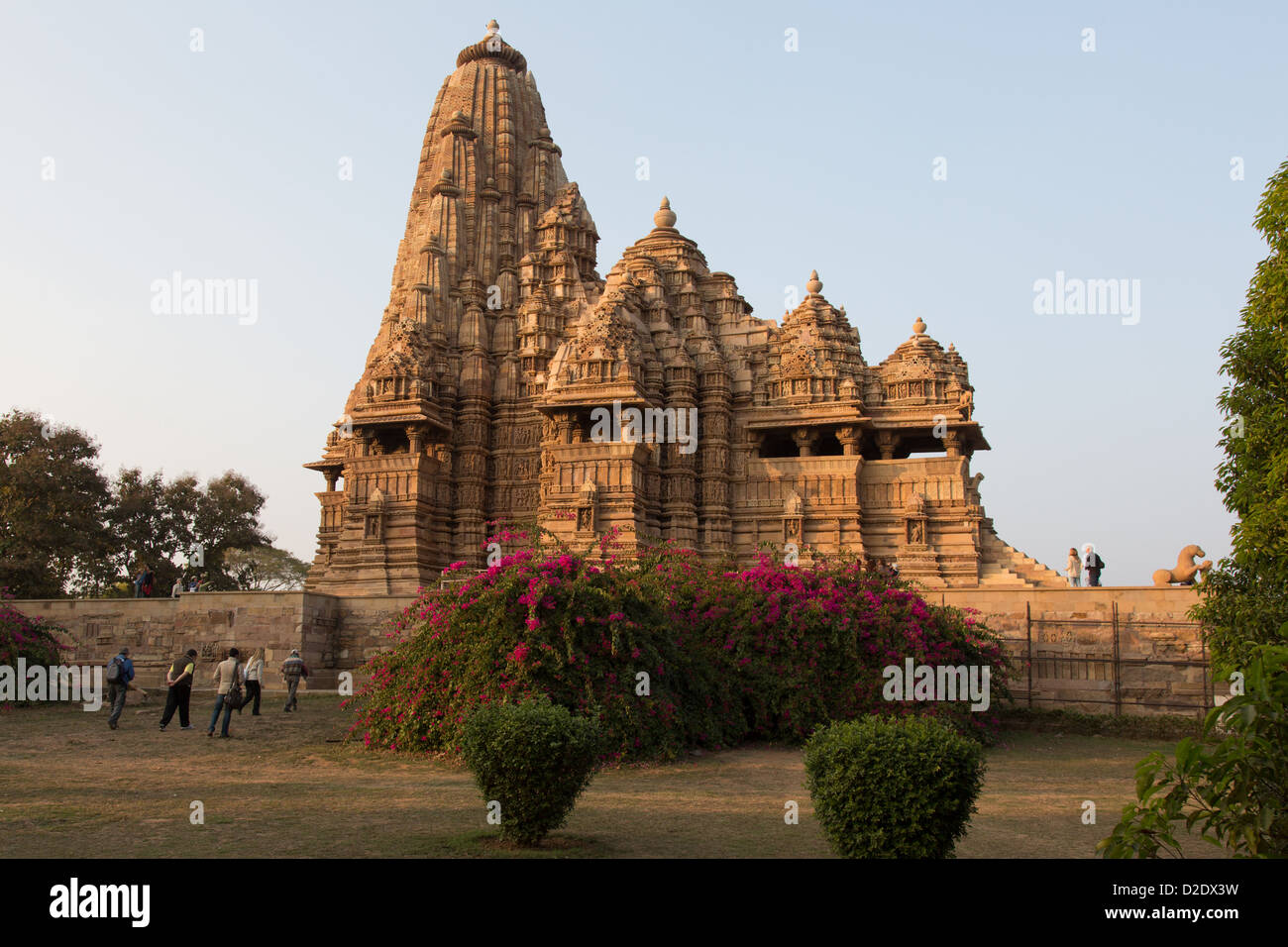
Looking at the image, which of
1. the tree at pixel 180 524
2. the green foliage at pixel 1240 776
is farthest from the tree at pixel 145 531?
the green foliage at pixel 1240 776

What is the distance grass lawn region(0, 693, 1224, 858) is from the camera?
375 inches

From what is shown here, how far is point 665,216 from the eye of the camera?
130 feet

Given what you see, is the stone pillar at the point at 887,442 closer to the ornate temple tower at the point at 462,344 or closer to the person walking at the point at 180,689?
the ornate temple tower at the point at 462,344

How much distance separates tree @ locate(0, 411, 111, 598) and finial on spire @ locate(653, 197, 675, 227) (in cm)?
2285

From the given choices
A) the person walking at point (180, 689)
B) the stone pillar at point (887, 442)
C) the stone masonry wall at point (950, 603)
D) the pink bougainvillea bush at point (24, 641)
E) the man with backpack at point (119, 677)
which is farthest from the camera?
the stone pillar at point (887, 442)

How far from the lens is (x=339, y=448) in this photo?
137 ft

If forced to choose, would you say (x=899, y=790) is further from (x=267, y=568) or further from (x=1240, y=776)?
(x=267, y=568)

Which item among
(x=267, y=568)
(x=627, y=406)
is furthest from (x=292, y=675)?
(x=267, y=568)

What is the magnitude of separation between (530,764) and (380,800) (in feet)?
10.7

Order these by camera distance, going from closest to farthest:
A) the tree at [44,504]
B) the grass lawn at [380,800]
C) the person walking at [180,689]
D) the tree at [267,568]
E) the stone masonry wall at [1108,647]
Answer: the grass lawn at [380,800]
the person walking at [180,689]
the stone masonry wall at [1108,647]
the tree at [44,504]
the tree at [267,568]

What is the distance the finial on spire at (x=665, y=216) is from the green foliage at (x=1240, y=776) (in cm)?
3511

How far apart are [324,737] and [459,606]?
3254mm

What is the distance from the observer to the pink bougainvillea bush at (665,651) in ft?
51.4

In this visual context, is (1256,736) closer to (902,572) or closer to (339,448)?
(902,572)
